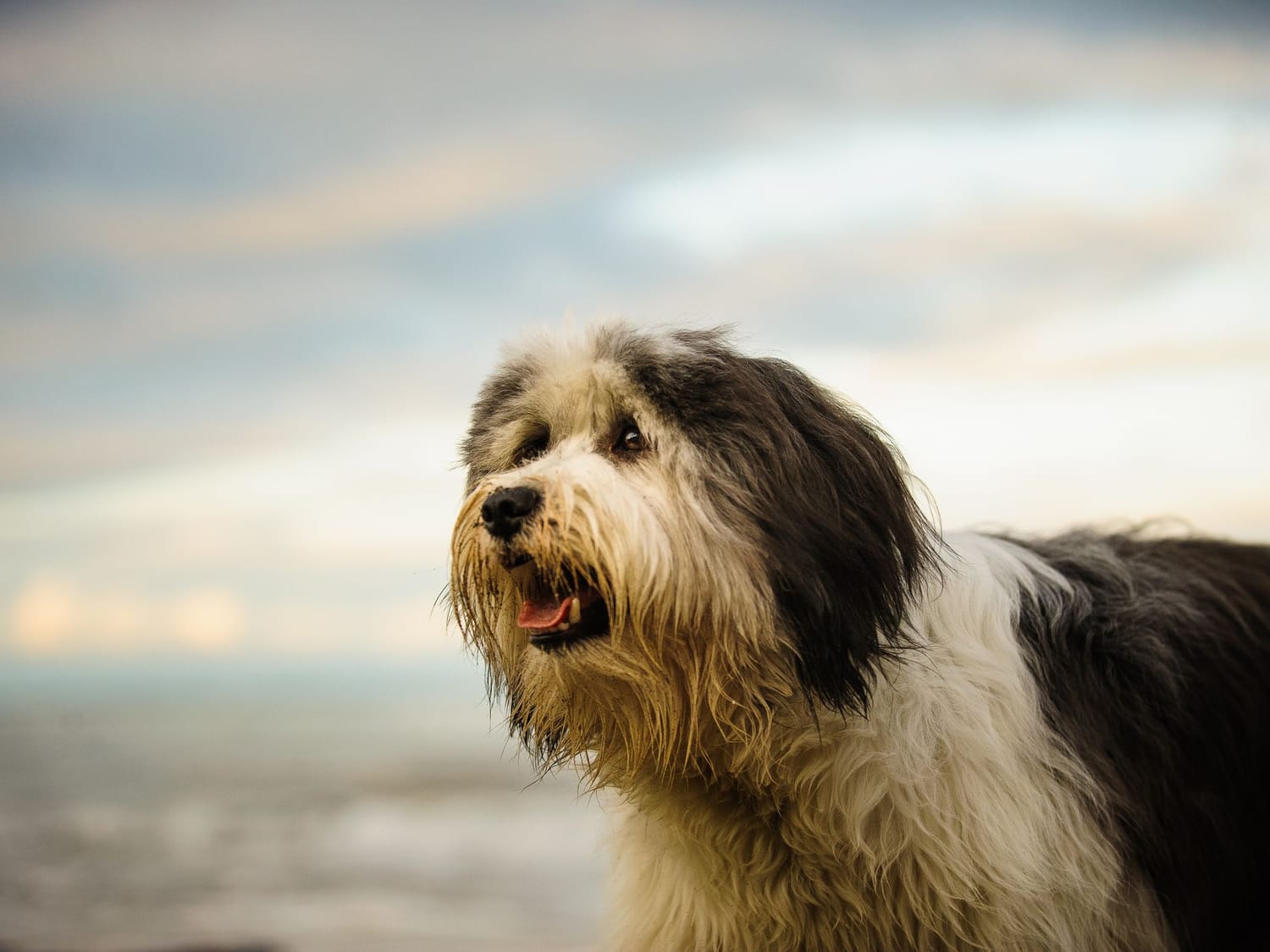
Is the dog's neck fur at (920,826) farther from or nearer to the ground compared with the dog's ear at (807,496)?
nearer to the ground

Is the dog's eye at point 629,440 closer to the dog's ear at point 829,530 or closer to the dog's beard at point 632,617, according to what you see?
the dog's beard at point 632,617

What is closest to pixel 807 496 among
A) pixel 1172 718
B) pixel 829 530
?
pixel 829 530

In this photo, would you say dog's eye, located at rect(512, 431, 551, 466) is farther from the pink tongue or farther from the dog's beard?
the pink tongue

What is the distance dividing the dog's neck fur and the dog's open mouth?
1.60 ft

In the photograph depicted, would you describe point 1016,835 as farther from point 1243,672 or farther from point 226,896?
point 226,896

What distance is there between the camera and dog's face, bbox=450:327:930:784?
101 inches

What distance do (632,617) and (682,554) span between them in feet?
0.59

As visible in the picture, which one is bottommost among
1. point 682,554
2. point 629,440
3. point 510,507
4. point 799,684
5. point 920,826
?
point 920,826

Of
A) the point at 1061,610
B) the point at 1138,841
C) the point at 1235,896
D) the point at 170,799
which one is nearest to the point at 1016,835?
the point at 1138,841

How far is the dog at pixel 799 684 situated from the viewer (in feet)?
8.59

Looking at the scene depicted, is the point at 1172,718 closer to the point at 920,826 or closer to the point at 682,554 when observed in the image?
the point at 920,826

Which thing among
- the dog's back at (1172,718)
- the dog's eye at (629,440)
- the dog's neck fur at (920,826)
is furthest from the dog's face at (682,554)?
the dog's back at (1172,718)

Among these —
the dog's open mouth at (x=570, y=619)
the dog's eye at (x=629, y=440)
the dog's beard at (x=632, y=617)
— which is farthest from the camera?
the dog's eye at (x=629, y=440)

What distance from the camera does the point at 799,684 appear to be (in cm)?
266
